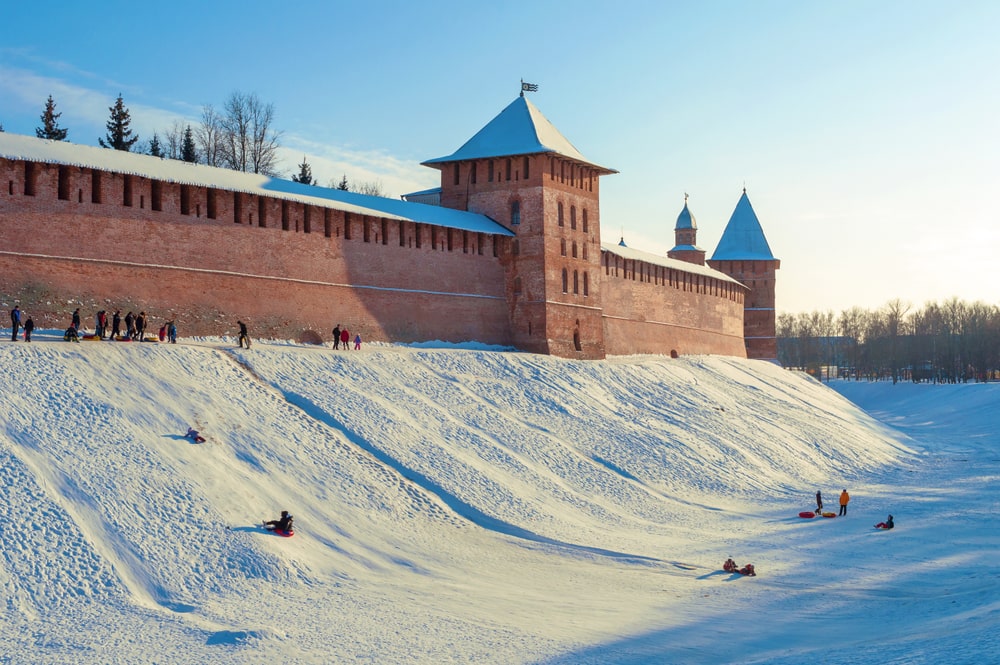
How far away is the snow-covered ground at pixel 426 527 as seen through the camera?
33.6ft

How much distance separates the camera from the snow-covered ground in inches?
403

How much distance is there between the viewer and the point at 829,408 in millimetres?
32844

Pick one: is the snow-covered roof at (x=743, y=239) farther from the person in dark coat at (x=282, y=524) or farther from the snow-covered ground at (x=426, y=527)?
the person in dark coat at (x=282, y=524)

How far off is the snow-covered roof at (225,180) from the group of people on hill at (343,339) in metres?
2.62

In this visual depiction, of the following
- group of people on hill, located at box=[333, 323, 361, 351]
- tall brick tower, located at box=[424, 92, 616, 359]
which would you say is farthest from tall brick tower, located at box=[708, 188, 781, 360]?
group of people on hill, located at box=[333, 323, 361, 351]

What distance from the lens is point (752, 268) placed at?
151ft

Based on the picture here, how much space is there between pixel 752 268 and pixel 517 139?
21.7 metres

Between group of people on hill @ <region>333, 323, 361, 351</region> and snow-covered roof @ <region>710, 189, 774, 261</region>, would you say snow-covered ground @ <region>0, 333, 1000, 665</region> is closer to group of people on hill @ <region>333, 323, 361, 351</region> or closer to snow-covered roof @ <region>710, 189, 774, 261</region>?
group of people on hill @ <region>333, 323, 361, 351</region>

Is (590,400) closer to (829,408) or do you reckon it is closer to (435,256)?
(435,256)

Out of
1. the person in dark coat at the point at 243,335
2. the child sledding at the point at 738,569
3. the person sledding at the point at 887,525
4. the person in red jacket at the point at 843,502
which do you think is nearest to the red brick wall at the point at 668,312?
the person in red jacket at the point at 843,502

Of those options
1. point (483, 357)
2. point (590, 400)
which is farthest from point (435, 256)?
point (590, 400)

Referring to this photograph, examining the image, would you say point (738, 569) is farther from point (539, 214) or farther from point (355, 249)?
point (539, 214)

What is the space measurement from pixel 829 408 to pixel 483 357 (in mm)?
14105

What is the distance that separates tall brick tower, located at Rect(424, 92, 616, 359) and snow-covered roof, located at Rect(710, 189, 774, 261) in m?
19.0
